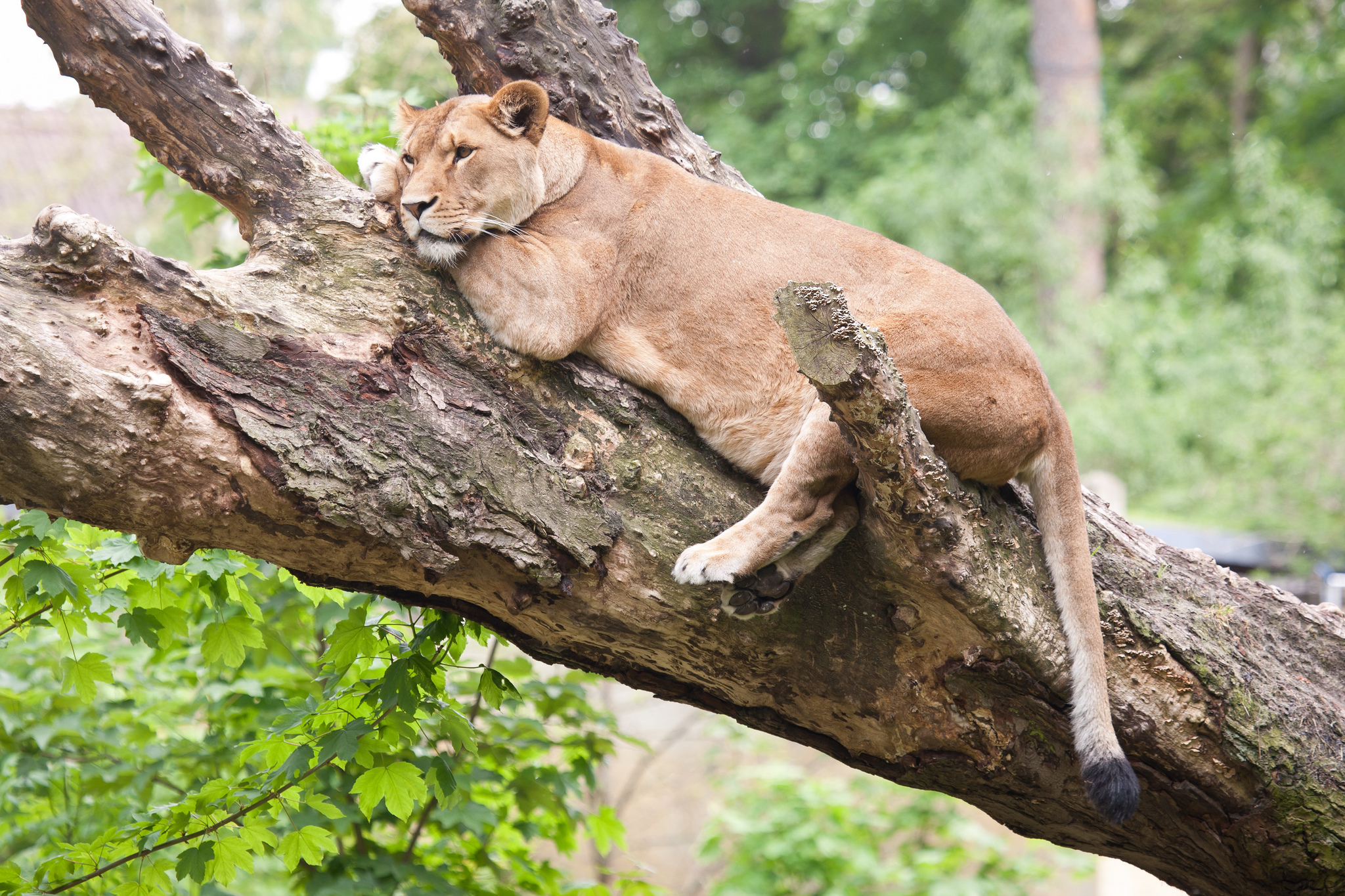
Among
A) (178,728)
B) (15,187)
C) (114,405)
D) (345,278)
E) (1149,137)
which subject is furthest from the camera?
(1149,137)

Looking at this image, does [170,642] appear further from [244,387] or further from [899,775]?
[899,775]

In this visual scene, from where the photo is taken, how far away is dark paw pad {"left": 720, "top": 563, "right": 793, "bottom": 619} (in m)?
2.72

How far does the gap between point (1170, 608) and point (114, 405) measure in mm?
2899

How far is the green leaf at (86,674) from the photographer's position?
2684mm

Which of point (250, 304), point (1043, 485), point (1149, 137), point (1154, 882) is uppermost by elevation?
point (1149, 137)

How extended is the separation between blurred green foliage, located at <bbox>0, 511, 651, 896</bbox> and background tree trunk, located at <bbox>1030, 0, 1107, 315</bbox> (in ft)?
38.1

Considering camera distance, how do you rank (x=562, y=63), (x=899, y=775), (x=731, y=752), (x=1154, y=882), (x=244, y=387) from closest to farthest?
(x=244, y=387) → (x=899, y=775) → (x=562, y=63) → (x=1154, y=882) → (x=731, y=752)

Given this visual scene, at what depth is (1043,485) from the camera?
3.11 meters

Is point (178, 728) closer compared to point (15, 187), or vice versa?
point (178, 728)

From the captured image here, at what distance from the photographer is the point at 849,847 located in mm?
7488

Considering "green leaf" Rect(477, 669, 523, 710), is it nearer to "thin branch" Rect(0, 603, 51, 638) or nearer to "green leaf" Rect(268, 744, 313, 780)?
"green leaf" Rect(268, 744, 313, 780)

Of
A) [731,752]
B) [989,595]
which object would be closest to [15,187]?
[731,752]

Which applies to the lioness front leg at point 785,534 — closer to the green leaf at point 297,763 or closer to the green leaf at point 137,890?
the green leaf at point 297,763

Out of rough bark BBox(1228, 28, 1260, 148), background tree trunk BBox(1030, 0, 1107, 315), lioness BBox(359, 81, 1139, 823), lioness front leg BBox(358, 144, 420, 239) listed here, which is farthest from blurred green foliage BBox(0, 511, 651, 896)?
rough bark BBox(1228, 28, 1260, 148)
